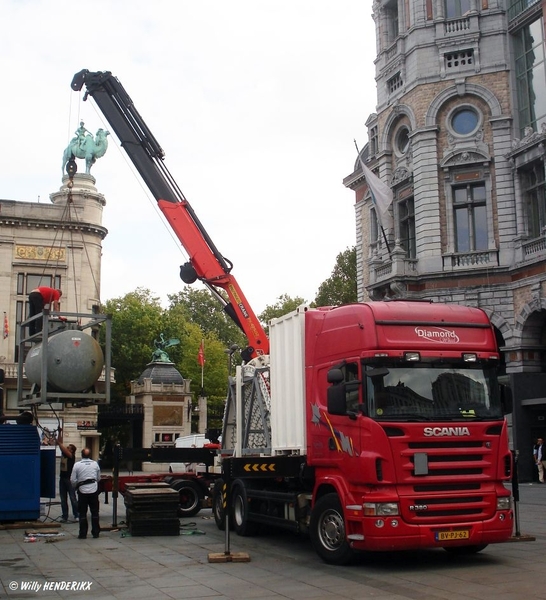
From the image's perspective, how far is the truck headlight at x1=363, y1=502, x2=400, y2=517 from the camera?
38.7ft

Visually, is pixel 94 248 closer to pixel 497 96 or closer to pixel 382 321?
pixel 497 96

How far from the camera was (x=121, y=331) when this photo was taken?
77.6 m

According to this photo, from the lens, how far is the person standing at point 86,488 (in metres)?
16.0

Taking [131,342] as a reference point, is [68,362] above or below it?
→ below

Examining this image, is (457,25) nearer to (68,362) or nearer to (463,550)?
(68,362)

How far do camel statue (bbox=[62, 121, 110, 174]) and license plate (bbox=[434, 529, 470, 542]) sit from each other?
46368mm

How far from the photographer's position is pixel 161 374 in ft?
195

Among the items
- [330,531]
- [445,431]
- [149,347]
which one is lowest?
[330,531]

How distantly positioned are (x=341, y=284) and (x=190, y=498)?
50.3 metres

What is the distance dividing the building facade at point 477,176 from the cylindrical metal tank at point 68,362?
Answer: 65.3ft

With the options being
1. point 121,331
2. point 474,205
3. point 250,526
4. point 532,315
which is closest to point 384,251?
point 474,205

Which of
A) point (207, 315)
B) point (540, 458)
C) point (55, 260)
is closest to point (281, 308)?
point (207, 315)

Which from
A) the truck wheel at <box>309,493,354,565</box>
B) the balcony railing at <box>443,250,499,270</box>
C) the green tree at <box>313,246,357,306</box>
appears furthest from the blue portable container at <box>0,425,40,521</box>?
the green tree at <box>313,246,357,306</box>

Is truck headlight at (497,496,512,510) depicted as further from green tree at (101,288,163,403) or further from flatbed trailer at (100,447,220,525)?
green tree at (101,288,163,403)
